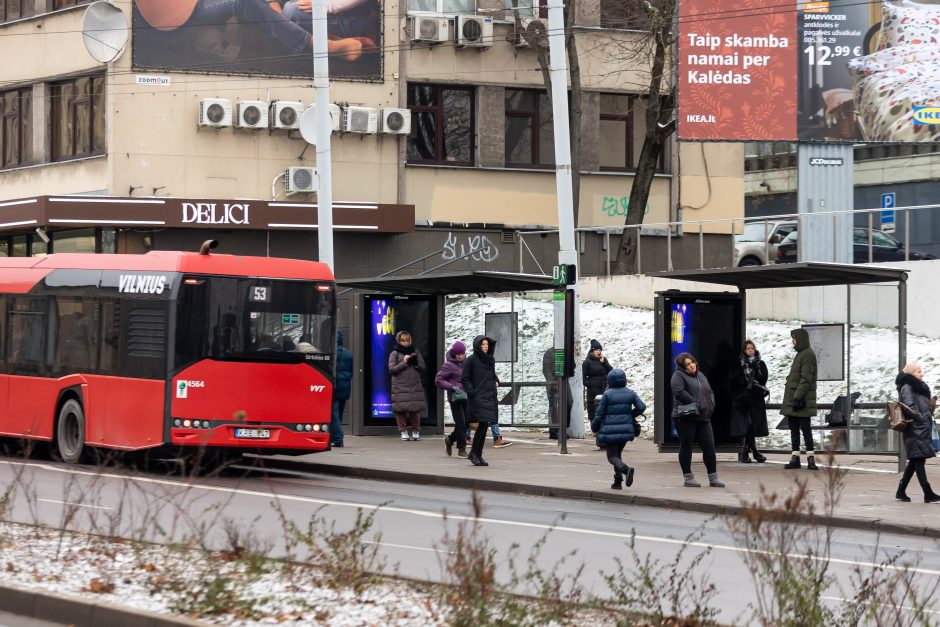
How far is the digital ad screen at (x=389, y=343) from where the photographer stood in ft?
90.4

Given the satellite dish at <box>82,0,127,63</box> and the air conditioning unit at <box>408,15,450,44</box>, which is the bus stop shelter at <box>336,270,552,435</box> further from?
the air conditioning unit at <box>408,15,450,44</box>

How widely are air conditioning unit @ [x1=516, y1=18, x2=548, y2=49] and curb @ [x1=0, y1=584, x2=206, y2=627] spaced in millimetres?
28919

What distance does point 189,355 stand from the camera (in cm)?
1991

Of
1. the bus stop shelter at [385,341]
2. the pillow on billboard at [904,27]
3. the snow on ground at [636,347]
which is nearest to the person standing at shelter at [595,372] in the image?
the snow on ground at [636,347]

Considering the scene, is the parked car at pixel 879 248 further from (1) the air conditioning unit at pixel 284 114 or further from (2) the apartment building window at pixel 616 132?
(1) the air conditioning unit at pixel 284 114

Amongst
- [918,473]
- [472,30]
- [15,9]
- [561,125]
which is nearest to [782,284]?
[561,125]

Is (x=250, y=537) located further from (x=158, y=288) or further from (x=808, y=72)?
(x=808, y=72)

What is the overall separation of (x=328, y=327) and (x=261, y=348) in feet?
3.35

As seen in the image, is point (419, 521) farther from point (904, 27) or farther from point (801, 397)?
point (904, 27)

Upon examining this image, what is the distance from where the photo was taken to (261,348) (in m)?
20.3

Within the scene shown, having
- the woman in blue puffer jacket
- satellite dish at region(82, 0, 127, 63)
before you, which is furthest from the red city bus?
satellite dish at region(82, 0, 127, 63)

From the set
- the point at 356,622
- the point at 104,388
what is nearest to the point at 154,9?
the point at 104,388

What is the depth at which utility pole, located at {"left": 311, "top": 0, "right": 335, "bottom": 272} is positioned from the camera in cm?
2412

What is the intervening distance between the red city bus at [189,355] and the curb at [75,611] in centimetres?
997
